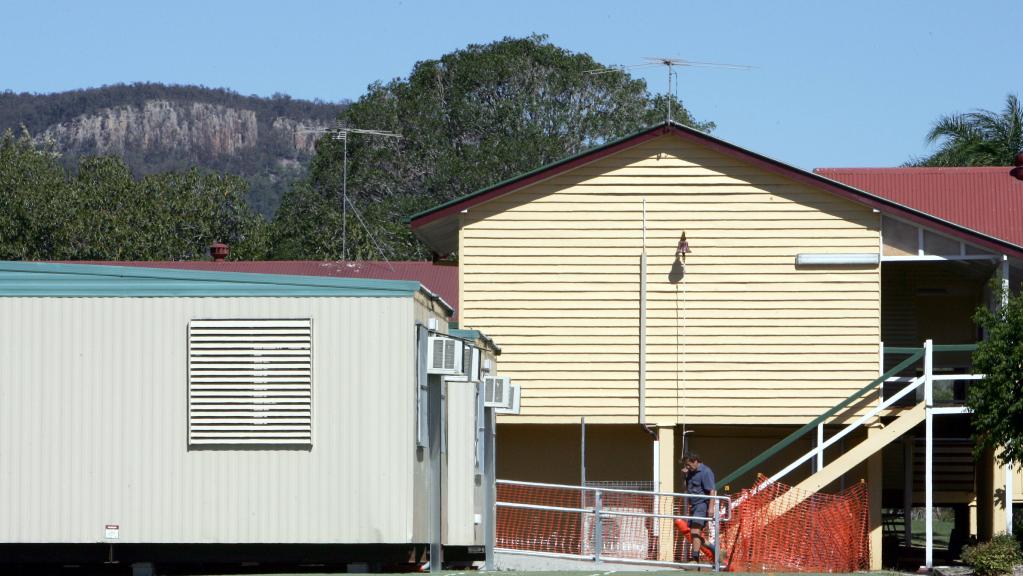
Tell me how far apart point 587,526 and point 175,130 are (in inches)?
5856

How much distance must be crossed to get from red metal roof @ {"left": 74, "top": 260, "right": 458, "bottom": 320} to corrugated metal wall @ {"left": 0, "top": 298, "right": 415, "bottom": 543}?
13.3 meters

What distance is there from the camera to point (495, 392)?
20422mm

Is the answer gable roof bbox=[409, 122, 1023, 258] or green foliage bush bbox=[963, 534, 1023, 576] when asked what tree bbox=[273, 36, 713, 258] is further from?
green foliage bush bbox=[963, 534, 1023, 576]

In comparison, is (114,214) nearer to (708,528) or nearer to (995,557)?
(708,528)

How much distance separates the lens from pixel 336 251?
178ft

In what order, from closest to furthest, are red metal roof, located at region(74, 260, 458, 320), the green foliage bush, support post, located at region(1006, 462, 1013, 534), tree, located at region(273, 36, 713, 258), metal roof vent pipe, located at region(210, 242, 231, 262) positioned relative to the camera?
the green foliage bush < support post, located at region(1006, 462, 1013, 534) < red metal roof, located at region(74, 260, 458, 320) < metal roof vent pipe, located at region(210, 242, 231, 262) < tree, located at region(273, 36, 713, 258)

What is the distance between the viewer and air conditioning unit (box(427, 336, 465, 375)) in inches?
656

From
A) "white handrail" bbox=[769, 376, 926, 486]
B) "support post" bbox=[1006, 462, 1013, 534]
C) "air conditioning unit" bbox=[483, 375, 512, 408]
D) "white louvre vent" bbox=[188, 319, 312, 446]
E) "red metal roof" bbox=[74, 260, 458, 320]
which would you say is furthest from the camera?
"red metal roof" bbox=[74, 260, 458, 320]

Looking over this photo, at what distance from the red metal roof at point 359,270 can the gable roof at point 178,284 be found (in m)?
13.2

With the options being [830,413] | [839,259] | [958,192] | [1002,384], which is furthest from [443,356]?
[958,192]

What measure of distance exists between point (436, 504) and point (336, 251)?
36.6 meters


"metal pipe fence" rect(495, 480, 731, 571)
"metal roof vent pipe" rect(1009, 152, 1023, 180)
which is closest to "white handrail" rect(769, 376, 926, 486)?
"metal pipe fence" rect(495, 480, 731, 571)

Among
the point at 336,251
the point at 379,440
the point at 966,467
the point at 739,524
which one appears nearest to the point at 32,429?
the point at 379,440

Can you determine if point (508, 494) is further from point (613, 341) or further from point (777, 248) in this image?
point (777, 248)
